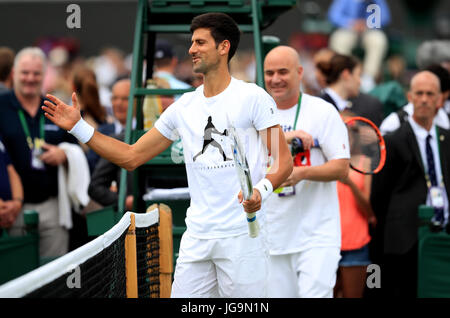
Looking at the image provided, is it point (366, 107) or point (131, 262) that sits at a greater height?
point (366, 107)

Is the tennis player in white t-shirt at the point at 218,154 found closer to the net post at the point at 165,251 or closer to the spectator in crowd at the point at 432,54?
the net post at the point at 165,251

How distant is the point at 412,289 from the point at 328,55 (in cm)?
299

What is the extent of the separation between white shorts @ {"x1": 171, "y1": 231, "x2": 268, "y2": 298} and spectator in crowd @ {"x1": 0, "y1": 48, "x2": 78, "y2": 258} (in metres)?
3.80

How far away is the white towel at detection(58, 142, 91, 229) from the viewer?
8.78 meters

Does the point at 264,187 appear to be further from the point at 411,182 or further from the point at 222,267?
the point at 411,182

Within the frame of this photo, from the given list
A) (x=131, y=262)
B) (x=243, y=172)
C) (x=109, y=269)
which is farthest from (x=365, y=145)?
(x=109, y=269)

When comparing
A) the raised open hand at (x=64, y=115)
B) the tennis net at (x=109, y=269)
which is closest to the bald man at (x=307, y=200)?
the tennis net at (x=109, y=269)

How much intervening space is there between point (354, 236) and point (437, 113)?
1.72 metres

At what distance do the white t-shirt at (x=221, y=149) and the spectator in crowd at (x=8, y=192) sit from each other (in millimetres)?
3680

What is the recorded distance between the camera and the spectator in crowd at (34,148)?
8711 mm

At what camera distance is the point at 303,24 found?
2266cm

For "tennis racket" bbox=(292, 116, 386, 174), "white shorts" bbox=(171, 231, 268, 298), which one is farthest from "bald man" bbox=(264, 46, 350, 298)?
"white shorts" bbox=(171, 231, 268, 298)

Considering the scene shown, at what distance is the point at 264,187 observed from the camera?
472 cm
